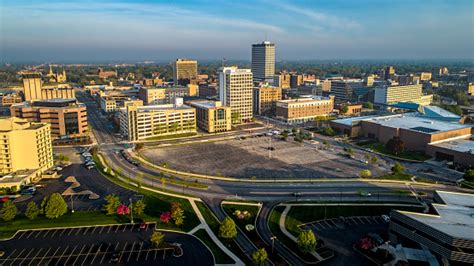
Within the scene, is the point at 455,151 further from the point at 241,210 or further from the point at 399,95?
the point at 399,95

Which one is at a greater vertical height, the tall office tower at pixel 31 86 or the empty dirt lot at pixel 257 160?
the tall office tower at pixel 31 86

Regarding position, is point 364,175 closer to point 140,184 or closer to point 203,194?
point 203,194

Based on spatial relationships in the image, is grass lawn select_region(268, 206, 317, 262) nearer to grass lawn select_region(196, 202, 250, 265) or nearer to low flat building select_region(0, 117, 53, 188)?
grass lawn select_region(196, 202, 250, 265)

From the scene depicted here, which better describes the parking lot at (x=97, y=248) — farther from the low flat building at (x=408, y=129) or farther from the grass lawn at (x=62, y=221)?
the low flat building at (x=408, y=129)

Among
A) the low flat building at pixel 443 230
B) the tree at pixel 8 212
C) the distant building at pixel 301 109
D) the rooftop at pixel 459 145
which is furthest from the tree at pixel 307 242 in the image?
the distant building at pixel 301 109

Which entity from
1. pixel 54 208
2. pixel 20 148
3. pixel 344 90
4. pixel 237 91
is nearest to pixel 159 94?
pixel 237 91

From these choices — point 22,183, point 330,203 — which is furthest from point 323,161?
point 22,183
